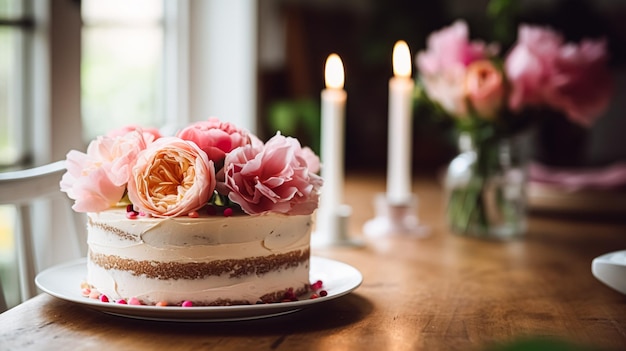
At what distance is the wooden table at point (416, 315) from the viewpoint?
0.90 meters

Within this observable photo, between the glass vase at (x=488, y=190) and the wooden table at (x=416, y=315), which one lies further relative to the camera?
the glass vase at (x=488, y=190)

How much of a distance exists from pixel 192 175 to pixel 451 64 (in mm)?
1036

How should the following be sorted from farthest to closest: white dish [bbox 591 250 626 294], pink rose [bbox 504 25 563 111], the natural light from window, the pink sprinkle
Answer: the natural light from window
pink rose [bbox 504 25 563 111]
white dish [bbox 591 250 626 294]
the pink sprinkle

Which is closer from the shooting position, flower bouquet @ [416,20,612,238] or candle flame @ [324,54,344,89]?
candle flame @ [324,54,344,89]

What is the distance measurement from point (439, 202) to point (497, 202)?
21.8 inches

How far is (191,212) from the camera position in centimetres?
92

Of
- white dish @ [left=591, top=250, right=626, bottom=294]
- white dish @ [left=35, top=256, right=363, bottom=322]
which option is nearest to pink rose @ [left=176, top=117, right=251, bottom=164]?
white dish @ [left=35, top=256, right=363, bottom=322]

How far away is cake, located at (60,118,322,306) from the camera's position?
913 millimetres

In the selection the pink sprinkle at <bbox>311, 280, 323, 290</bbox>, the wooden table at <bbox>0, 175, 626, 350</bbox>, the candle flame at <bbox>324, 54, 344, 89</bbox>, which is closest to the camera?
the wooden table at <bbox>0, 175, 626, 350</bbox>

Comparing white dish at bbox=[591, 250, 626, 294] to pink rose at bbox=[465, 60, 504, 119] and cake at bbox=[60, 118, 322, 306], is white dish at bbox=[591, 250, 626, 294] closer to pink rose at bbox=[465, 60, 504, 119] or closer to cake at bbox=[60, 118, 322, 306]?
cake at bbox=[60, 118, 322, 306]

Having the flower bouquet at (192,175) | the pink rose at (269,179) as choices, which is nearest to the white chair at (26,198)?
the flower bouquet at (192,175)

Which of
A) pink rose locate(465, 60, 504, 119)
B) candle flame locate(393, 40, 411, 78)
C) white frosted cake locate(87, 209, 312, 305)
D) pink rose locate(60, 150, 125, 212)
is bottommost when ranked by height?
white frosted cake locate(87, 209, 312, 305)

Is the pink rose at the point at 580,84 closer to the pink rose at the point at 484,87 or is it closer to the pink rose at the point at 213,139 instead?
the pink rose at the point at 484,87

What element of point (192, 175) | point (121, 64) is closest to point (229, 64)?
point (121, 64)
